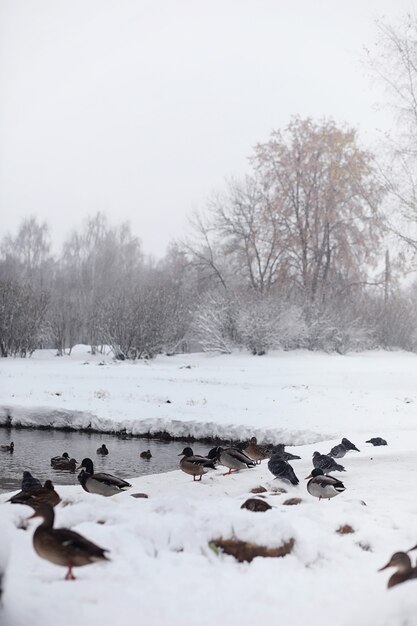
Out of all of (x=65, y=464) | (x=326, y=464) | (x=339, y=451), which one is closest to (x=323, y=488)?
(x=326, y=464)

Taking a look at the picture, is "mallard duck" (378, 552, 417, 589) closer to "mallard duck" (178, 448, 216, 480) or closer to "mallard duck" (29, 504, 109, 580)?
"mallard duck" (29, 504, 109, 580)

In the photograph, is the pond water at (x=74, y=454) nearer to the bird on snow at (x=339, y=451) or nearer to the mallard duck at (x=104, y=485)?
the mallard duck at (x=104, y=485)

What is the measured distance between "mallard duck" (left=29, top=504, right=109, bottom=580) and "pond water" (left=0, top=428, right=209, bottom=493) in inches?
217

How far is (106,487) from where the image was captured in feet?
20.9

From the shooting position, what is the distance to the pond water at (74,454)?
976 cm

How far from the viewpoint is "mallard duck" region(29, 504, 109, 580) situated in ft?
10.7

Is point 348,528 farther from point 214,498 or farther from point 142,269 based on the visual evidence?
point 142,269

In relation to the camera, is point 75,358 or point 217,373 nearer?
point 217,373

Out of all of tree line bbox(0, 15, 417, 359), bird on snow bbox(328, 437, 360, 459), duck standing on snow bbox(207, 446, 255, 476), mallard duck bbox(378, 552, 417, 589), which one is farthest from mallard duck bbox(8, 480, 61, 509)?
tree line bbox(0, 15, 417, 359)

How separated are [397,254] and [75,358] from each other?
18.9m

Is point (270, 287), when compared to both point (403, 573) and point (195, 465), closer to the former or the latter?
point (195, 465)

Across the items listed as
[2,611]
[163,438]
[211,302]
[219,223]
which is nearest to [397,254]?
[163,438]

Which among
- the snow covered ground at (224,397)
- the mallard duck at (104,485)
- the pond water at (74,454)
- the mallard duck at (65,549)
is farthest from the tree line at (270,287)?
the mallard duck at (65,549)

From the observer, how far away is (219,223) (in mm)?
32188
